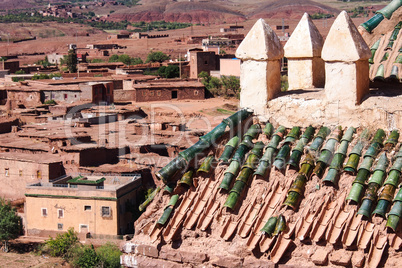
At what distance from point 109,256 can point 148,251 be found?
13.3 meters

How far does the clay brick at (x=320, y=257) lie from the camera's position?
388cm

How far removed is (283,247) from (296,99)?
4.36 feet

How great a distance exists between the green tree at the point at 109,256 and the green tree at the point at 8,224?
3.24 metres

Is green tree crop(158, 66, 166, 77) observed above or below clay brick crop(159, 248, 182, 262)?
above

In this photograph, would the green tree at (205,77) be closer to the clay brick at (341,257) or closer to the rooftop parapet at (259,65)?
the rooftop parapet at (259,65)

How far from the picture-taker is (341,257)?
3.85 metres

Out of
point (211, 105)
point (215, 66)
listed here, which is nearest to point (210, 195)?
point (211, 105)

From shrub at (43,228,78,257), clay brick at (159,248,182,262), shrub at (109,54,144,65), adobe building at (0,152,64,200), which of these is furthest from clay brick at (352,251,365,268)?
shrub at (109,54,144,65)

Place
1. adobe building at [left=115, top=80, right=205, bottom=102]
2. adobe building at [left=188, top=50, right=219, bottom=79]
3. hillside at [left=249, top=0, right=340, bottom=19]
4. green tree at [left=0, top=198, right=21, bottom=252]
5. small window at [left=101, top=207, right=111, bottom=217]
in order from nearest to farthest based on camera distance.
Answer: small window at [left=101, top=207, right=111, bottom=217] < green tree at [left=0, top=198, right=21, bottom=252] < adobe building at [left=115, top=80, right=205, bottom=102] < adobe building at [left=188, top=50, right=219, bottom=79] < hillside at [left=249, top=0, right=340, bottom=19]

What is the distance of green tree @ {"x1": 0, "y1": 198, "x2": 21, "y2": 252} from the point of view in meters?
19.3

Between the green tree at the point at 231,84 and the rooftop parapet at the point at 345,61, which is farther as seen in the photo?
the green tree at the point at 231,84

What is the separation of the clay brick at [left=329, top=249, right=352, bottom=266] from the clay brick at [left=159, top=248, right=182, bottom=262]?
38.3 inches

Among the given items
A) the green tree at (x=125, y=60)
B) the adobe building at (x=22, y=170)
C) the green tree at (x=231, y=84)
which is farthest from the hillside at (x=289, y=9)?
the adobe building at (x=22, y=170)

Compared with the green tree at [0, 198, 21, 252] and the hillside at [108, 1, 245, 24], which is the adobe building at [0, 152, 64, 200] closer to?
the green tree at [0, 198, 21, 252]
